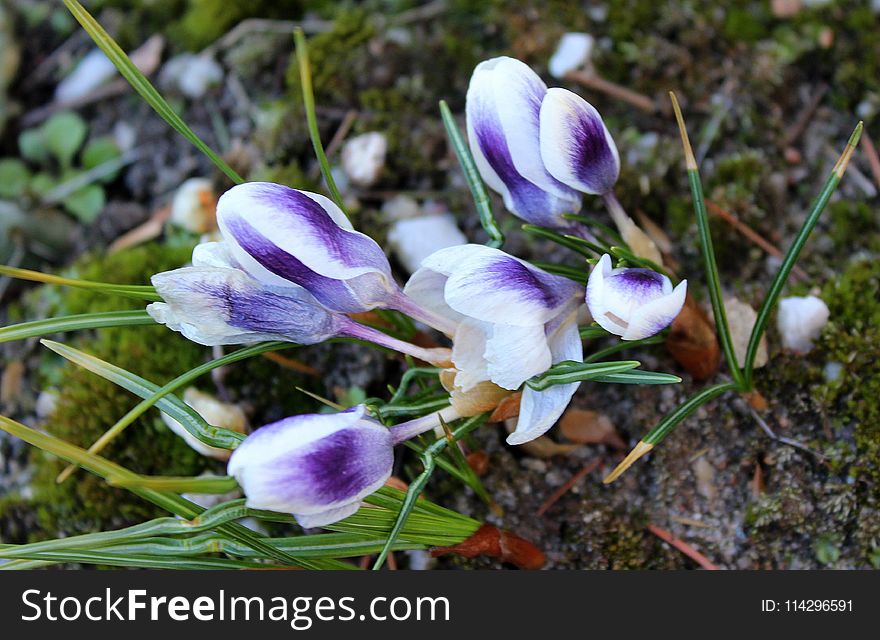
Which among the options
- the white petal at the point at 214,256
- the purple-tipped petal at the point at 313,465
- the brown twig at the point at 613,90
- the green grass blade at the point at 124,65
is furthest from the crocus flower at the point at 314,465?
the brown twig at the point at 613,90

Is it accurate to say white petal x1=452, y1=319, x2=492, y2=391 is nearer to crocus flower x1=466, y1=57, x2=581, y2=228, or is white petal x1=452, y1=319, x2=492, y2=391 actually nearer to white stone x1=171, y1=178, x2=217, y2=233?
crocus flower x1=466, y1=57, x2=581, y2=228

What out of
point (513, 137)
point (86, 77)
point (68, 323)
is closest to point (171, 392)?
point (68, 323)

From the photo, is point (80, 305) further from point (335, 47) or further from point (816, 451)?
point (816, 451)

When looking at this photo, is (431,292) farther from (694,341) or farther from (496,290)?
(694,341)

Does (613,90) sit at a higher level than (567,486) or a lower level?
higher

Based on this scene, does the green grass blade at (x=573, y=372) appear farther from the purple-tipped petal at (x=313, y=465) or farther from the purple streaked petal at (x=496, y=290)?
the purple-tipped petal at (x=313, y=465)

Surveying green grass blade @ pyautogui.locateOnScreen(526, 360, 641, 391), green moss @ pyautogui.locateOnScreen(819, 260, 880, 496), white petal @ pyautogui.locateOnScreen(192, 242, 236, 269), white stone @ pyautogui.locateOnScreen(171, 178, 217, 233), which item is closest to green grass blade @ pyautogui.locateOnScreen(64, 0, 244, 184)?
white petal @ pyautogui.locateOnScreen(192, 242, 236, 269)

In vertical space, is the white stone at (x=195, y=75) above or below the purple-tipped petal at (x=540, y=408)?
above
